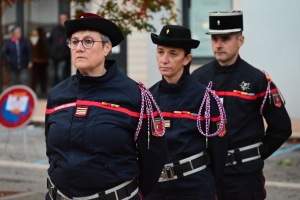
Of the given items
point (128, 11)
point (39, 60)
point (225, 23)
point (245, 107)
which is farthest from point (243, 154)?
point (39, 60)

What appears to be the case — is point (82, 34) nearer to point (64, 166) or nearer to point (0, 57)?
point (64, 166)

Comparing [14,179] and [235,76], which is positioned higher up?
[235,76]

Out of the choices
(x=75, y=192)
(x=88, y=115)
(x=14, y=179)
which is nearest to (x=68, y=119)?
(x=88, y=115)

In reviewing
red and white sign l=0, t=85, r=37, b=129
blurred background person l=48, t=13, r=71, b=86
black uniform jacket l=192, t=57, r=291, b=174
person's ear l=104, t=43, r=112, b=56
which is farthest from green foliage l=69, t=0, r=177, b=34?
blurred background person l=48, t=13, r=71, b=86

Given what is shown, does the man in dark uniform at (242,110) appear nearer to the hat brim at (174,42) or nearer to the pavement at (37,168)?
the hat brim at (174,42)

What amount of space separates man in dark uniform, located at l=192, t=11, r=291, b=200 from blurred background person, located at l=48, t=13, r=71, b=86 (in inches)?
488

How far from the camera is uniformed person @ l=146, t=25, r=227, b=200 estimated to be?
570 cm

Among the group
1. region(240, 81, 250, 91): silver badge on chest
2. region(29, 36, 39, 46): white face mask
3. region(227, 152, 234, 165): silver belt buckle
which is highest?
region(240, 81, 250, 91): silver badge on chest

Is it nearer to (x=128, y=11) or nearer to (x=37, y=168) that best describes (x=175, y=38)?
(x=128, y=11)

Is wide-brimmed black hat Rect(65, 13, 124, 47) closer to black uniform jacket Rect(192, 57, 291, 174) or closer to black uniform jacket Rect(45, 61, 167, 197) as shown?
black uniform jacket Rect(45, 61, 167, 197)

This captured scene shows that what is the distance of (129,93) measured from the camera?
4664 mm

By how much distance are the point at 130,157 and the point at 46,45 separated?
1642cm

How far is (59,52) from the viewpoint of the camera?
19391 mm

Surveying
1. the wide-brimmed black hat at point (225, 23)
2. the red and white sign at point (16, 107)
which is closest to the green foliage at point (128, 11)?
the wide-brimmed black hat at point (225, 23)
